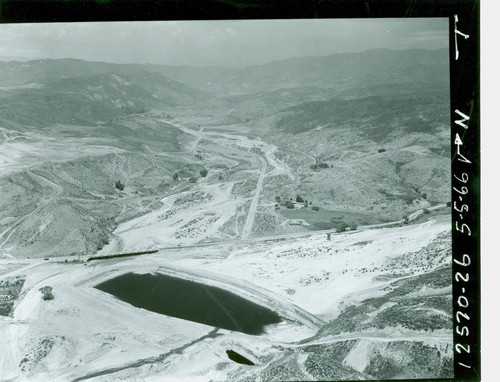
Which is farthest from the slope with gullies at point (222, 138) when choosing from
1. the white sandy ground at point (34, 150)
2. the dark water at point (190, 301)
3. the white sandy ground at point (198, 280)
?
the dark water at point (190, 301)

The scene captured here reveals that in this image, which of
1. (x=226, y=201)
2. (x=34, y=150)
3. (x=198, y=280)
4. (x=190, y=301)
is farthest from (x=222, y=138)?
(x=34, y=150)

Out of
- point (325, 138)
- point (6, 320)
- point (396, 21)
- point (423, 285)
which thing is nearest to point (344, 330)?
point (423, 285)

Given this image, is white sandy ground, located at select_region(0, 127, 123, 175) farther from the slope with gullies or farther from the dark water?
the dark water

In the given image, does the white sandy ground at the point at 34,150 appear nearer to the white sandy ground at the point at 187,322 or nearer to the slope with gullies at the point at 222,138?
the slope with gullies at the point at 222,138

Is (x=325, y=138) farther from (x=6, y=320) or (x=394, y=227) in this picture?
(x=6, y=320)

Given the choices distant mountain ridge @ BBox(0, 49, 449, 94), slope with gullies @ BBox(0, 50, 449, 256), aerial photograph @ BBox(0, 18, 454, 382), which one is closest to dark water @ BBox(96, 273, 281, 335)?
aerial photograph @ BBox(0, 18, 454, 382)
